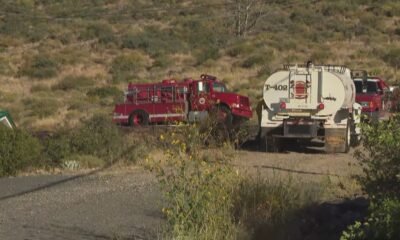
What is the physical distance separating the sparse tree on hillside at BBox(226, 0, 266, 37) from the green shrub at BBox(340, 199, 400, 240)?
201 feet

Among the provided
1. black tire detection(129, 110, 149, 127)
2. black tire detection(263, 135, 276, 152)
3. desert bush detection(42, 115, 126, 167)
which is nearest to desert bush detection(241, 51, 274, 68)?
black tire detection(129, 110, 149, 127)

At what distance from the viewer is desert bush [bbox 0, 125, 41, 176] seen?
1884 cm

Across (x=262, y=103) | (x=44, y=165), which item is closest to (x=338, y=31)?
(x=262, y=103)

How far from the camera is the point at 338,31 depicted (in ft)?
218

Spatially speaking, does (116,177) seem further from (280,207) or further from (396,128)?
(396,128)

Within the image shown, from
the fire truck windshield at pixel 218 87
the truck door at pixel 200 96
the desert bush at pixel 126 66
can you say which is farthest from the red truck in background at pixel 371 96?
the desert bush at pixel 126 66

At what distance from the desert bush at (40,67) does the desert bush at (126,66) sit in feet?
13.9

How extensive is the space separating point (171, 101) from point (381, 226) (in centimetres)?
2483

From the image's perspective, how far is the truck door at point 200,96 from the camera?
28.1m

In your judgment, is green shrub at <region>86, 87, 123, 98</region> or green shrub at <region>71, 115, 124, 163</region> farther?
green shrub at <region>86, 87, 123, 98</region>

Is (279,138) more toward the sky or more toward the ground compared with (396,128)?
more toward the ground

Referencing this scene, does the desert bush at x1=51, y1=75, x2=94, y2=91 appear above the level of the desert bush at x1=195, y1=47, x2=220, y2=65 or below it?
below

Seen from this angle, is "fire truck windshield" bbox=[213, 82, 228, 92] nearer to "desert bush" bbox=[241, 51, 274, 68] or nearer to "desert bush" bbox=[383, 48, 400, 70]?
"desert bush" bbox=[383, 48, 400, 70]

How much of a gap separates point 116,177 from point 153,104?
14.6 m
